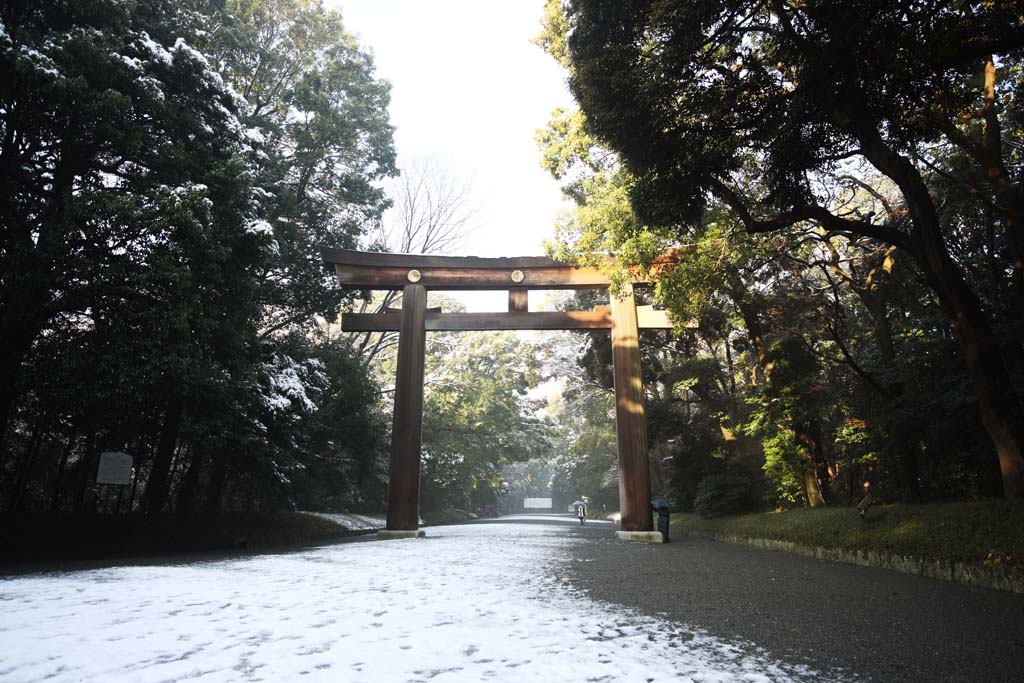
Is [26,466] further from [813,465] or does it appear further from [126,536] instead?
[813,465]

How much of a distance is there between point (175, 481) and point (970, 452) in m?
16.4

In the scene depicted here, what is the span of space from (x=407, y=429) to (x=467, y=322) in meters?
2.74

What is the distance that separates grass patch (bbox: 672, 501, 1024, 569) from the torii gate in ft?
9.48

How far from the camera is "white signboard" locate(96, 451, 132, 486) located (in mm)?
7465

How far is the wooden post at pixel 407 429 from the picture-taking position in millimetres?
10750

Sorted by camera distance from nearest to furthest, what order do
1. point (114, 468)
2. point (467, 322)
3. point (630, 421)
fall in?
point (114, 468)
point (630, 421)
point (467, 322)

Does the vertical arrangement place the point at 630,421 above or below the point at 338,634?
above

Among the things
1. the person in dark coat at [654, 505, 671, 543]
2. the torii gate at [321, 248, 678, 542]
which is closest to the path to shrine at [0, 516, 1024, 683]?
the person in dark coat at [654, 505, 671, 543]

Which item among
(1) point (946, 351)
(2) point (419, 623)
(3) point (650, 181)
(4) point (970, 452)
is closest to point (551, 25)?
(3) point (650, 181)

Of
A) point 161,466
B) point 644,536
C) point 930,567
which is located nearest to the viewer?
point 930,567

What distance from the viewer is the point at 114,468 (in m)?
7.55

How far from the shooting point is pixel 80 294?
711 centimetres

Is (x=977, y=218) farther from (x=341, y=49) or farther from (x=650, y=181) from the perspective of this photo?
(x=341, y=49)

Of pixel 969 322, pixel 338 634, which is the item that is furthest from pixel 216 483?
pixel 969 322
